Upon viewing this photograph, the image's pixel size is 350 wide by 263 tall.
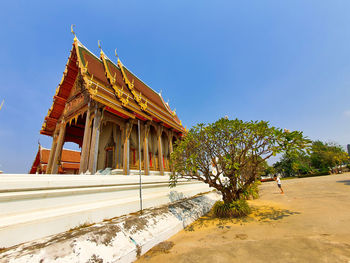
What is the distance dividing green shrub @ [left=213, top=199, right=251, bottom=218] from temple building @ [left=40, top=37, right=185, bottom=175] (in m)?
4.21

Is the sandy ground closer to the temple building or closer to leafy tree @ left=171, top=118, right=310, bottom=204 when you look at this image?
leafy tree @ left=171, top=118, right=310, bottom=204

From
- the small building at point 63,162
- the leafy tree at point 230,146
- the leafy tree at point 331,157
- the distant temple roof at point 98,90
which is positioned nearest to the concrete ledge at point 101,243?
the leafy tree at point 230,146

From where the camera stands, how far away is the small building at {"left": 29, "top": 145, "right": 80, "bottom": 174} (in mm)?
12250

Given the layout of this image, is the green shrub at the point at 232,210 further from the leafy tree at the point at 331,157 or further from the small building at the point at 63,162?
the leafy tree at the point at 331,157

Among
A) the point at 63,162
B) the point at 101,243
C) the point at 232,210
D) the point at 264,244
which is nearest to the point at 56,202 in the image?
the point at 101,243

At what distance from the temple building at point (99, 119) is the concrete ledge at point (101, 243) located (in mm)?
3916

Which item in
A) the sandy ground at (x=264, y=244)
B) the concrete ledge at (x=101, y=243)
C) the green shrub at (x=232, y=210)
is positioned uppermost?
the concrete ledge at (x=101, y=243)

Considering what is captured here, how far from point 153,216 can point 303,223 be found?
2960 mm

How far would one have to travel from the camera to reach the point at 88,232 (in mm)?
1909

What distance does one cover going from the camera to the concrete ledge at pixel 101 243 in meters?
1.48

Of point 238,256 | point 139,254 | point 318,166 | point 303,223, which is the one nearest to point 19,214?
point 139,254

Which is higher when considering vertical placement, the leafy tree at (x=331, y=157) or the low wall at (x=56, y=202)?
the leafy tree at (x=331, y=157)

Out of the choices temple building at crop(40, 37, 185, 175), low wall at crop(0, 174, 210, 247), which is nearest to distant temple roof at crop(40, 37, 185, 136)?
temple building at crop(40, 37, 185, 175)

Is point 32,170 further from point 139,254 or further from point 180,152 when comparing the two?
point 139,254
